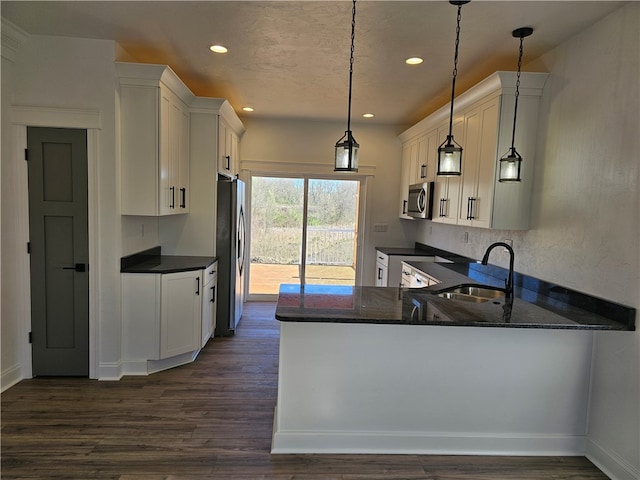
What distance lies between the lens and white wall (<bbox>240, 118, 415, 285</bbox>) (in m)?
5.53

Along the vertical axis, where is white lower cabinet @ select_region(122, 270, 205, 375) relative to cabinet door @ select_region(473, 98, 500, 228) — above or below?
below

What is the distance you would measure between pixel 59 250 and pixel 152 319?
0.89m

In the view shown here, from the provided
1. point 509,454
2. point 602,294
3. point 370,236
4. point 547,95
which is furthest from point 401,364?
point 370,236

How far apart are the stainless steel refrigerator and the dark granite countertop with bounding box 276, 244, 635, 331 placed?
1.79 meters

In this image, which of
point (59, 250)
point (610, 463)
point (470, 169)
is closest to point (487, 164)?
point (470, 169)

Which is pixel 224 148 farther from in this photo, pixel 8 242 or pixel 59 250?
pixel 8 242

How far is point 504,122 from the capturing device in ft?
9.86

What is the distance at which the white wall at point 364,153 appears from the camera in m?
5.53

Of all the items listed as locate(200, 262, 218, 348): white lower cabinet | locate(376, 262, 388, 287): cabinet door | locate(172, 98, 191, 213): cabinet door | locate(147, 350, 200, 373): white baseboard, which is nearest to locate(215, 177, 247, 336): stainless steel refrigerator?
locate(200, 262, 218, 348): white lower cabinet

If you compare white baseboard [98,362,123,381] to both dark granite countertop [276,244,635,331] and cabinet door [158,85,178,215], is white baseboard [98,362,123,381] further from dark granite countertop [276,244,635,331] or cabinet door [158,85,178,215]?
dark granite countertop [276,244,635,331]

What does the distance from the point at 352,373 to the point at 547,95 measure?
2439 millimetres

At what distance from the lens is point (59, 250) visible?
3115 millimetres

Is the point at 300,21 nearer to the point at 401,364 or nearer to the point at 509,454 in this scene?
the point at 401,364

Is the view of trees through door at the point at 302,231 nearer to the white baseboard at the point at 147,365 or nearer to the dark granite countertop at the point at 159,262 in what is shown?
the dark granite countertop at the point at 159,262
